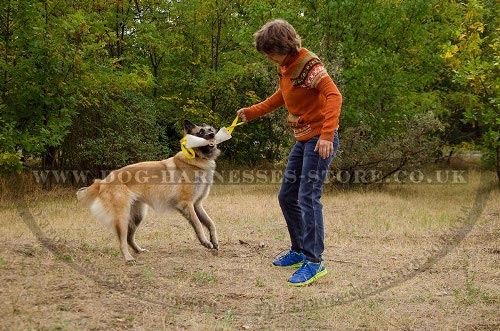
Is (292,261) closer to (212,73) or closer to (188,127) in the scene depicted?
(188,127)

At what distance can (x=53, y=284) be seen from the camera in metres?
4.39

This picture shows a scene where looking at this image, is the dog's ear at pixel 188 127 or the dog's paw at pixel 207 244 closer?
the dog's paw at pixel 207 244

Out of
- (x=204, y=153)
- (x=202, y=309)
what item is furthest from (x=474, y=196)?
(x=202, y=309)

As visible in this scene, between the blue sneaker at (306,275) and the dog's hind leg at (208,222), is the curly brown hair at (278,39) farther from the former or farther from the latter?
the dog's hind leg at (208,222)

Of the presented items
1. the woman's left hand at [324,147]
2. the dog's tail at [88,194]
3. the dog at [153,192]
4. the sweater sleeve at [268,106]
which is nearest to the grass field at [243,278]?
the dog at [153,192]

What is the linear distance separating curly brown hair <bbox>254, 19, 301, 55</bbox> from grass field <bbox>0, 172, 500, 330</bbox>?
2.26m

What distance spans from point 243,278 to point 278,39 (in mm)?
2387

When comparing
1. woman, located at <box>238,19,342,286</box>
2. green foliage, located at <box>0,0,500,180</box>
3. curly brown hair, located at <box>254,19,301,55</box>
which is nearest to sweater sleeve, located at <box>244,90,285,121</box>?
woman, located at <box>238,19,342,286</box>

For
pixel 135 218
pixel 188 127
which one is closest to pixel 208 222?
pixel 135 218

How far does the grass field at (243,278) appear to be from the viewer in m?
3.92

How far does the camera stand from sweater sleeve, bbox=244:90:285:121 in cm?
549

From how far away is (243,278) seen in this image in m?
5.13

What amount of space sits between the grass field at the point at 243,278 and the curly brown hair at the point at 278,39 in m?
2.26

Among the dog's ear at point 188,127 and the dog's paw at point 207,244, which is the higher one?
the dog's ear at point 188,127
